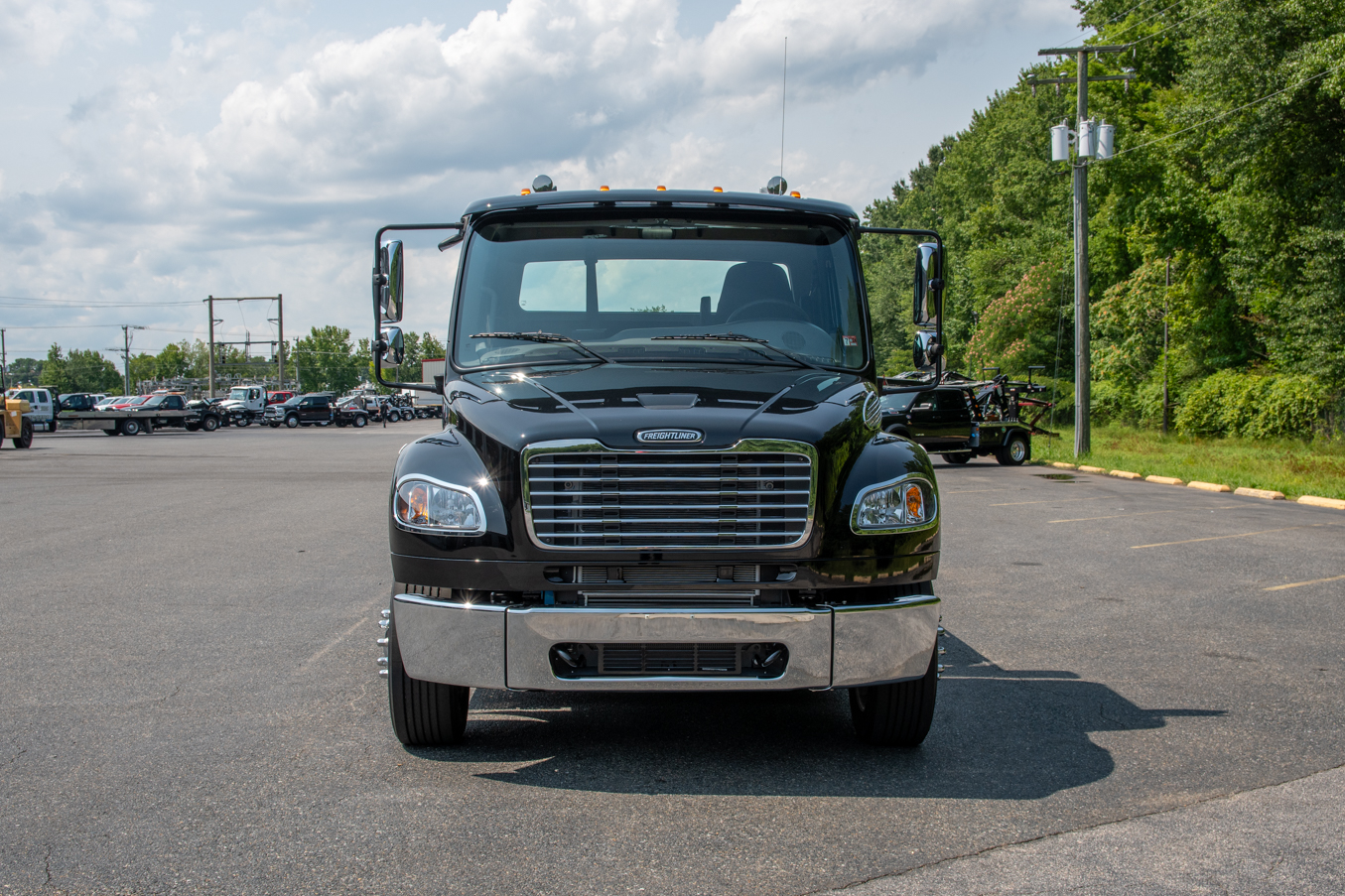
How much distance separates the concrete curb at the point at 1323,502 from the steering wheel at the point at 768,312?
12.7 m

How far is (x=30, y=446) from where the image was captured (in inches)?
1416

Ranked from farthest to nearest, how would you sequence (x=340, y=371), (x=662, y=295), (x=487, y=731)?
(x=340, y=371)
(x=662, y=295)
(x=487, y=731)

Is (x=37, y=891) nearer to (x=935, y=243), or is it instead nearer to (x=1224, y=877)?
(x=1224, y=877)

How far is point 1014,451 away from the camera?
81.5 feet

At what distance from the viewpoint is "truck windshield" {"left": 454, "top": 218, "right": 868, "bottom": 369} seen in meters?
5.43

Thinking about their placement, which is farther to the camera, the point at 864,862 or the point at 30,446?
the point at 30,446

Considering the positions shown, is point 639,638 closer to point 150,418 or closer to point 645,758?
point 645,758

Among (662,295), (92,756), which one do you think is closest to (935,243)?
(662,295)

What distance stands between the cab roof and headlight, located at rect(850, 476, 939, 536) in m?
1.74

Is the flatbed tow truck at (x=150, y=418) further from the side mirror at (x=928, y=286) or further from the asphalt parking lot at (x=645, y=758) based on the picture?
the side mirror at (x=928, y=286)

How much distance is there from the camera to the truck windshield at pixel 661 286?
543 cm

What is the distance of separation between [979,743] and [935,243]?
2420 mm

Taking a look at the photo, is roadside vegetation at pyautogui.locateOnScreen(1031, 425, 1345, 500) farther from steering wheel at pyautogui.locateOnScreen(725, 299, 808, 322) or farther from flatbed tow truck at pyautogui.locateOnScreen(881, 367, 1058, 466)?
steering wheel at pyautogui.locateOnScreen(725, 299, 808, 322)

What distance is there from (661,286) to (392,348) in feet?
5.04
